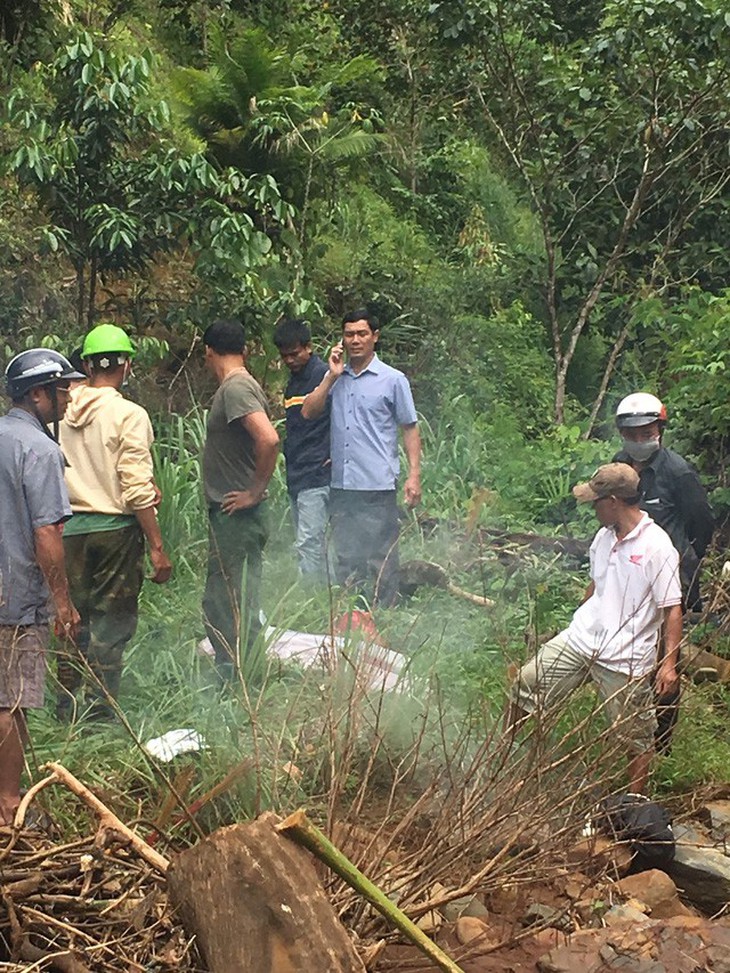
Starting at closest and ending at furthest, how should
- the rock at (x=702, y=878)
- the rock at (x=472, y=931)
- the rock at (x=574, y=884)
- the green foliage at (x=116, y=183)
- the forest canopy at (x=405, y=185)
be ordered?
the rock at (x=472, y=931), the rock at (x=574, y=884), the rock at (x=702, y=878), the green foliage at (x=116, y=183), the forest canopy at (x=405, y=185)

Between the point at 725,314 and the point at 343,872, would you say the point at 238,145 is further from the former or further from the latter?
the point at 343,872

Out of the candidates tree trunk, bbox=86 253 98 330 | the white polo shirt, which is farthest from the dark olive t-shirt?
tree trunk, bbox=86 253 98 330

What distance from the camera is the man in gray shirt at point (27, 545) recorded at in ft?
13.7

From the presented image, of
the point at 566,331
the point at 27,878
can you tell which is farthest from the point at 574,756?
the point at 566,331

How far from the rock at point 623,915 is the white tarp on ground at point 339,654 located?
43.6 inches

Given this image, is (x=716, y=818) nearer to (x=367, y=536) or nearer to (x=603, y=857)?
(x=603, y=857)

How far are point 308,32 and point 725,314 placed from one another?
21.1ft

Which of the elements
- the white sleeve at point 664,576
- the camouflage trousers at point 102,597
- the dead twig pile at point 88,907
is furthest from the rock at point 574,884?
the camouflage trousers at point 102,597

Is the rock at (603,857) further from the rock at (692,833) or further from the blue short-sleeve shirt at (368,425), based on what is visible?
the blue short-sleeve shirt at (368,425)

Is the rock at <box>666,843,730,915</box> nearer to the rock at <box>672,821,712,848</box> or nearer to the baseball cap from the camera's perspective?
the rock at <box>672,821,712,848</box>

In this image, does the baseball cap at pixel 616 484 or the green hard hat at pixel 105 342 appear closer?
the baseball cap at pixel 616 484

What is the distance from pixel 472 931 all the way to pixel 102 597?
2.05m

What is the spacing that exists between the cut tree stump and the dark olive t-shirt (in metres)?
2.54

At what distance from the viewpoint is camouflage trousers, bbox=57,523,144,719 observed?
505 centimetres
